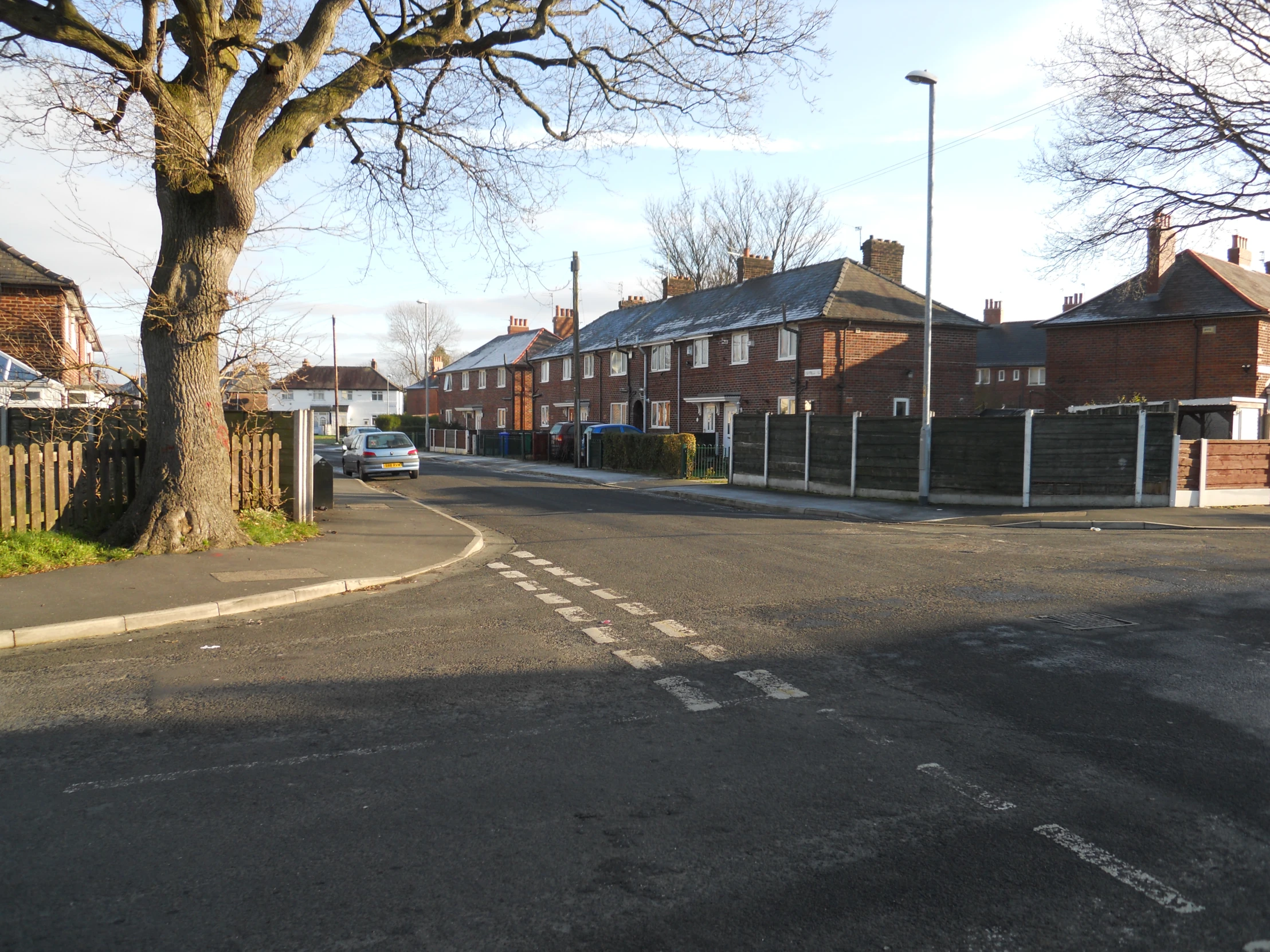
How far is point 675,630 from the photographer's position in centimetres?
759

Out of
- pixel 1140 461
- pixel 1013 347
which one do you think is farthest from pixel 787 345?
pixel 1013 347

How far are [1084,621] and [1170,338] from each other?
30767 millimetres

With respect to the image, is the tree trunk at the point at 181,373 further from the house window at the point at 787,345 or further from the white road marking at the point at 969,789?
the house window at the point at 787,345

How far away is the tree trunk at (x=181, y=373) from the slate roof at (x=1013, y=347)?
183 feet

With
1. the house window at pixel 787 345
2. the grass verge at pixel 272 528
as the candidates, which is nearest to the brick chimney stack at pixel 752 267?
the house window at pixel 787 345

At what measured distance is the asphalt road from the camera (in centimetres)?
316

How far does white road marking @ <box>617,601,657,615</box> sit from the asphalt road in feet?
0.28

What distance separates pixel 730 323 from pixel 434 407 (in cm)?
5234

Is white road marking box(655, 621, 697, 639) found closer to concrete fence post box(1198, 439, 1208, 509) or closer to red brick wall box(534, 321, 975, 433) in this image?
concrete fence post box(1198, 439, 1208, 509)

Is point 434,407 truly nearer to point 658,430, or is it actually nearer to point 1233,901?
point 658,430

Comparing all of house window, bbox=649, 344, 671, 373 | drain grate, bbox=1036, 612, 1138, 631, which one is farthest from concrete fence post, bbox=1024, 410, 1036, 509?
house window, bbox=649, 344, 671, 373

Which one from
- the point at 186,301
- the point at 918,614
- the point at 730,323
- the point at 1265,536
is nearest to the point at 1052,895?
the point at 918,614

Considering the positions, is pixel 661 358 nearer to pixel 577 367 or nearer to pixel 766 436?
pixel 577 367

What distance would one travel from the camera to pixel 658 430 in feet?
135
